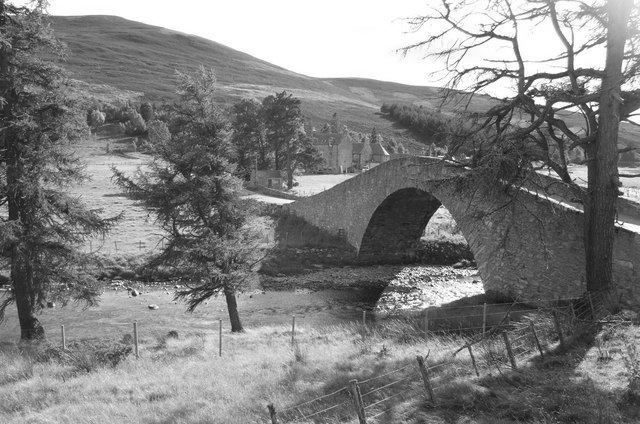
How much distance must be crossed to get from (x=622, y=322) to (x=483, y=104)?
14116cm

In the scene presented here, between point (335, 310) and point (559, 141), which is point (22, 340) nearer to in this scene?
point (335, 310)

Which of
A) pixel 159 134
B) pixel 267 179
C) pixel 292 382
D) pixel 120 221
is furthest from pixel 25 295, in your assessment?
pixel 267 179

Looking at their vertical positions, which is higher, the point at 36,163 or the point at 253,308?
the point at 36,163

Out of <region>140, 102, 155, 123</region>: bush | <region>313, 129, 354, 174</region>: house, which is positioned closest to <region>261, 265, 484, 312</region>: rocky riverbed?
<region>313, 129, 354, 174</region>: house

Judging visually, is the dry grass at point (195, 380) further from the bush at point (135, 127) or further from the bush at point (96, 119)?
the bush at point (96, 119)

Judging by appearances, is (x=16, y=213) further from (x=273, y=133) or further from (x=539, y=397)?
(x=273, y=133)

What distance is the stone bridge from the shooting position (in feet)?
41.2

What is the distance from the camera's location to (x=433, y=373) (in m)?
9.29

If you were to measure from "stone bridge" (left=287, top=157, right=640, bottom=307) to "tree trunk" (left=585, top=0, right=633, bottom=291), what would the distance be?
1.47 metres

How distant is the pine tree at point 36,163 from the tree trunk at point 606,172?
527 inches

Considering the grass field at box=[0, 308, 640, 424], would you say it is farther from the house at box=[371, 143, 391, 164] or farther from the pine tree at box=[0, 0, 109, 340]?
the house at box=[371, 143, 391, 164]

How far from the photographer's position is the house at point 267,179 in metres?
52.3

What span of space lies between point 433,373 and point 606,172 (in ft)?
18.6

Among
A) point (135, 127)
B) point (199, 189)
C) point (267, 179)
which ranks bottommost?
point (267, 179)
